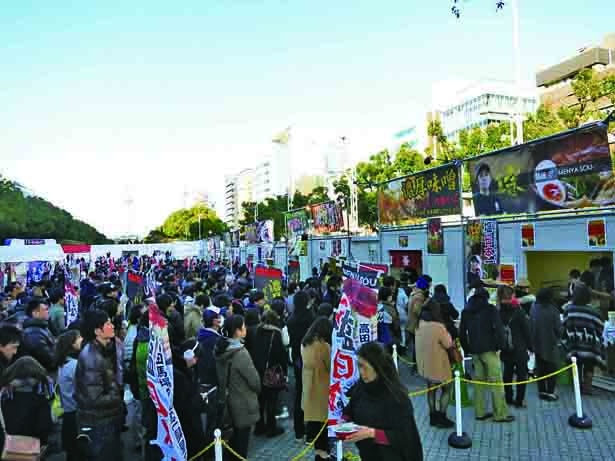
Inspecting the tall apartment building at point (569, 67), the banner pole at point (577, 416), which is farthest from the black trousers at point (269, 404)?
the tall apartment building at point (569, 67)

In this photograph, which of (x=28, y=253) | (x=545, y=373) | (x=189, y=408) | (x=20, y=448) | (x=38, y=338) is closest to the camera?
(x=20, y=448)

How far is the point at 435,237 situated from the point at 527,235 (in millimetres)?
3108

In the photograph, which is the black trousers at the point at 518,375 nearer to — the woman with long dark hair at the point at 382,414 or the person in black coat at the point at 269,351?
the person in black coat at the point at 269,351

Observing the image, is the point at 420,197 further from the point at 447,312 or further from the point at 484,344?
the point at 484,344

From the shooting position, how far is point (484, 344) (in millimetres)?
6703

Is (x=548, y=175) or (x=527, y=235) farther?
(x=527, y=235)

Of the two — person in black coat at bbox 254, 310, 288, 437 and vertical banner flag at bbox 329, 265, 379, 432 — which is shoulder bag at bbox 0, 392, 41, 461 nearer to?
vertical banner flag at bbox 329, 265, 379, 432

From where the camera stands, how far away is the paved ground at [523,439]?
584 centimetres

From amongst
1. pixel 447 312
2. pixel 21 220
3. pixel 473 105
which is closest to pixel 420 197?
pixel 447 312

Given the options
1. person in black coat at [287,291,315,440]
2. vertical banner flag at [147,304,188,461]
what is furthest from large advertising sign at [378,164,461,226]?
vertical banner flag at [147,304,188,461]

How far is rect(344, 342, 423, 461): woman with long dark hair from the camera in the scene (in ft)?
10.4

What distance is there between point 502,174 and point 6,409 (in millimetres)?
10644

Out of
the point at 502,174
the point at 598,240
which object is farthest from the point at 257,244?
the point at 598,240

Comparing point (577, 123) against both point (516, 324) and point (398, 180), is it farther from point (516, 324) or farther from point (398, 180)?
point (516, 324)
